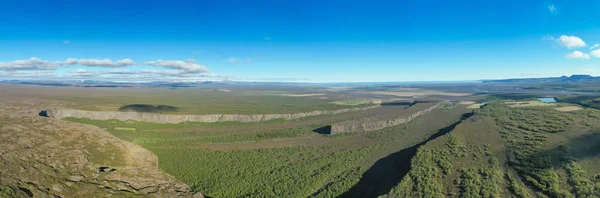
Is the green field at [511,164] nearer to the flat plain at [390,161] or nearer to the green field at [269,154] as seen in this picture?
the flat plain at [390,161]

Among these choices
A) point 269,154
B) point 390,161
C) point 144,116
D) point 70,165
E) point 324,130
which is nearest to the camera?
point 70,165

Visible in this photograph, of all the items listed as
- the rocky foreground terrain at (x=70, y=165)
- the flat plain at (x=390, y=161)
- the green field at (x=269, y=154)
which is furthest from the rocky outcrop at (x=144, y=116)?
the rocky foreground terrain at (x=70, y=165)

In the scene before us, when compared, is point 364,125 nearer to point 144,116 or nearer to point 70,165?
point 70,165

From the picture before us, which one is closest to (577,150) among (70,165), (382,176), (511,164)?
(511,164)

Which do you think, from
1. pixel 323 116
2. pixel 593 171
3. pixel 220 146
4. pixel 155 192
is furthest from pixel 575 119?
pixel 155 192

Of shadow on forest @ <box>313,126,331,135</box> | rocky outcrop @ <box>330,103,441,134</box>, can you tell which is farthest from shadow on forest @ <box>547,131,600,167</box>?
shadow on forest @ <box>313,126,331,135</box>

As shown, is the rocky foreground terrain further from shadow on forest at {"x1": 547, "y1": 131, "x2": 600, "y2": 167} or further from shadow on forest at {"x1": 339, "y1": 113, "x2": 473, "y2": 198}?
shadow on forest at {"x1": 547, "y1": 131, "x2": 600, "y2": 167}

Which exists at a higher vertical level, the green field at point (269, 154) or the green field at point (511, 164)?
the green field at point (511, 164)
